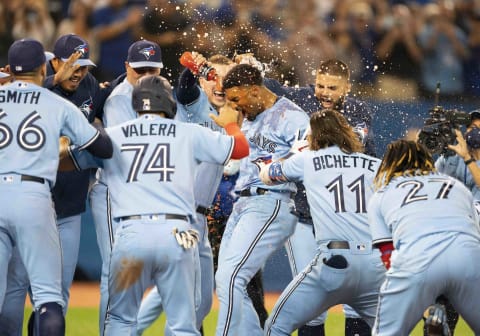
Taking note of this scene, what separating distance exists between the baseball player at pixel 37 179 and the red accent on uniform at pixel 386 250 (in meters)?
1.60

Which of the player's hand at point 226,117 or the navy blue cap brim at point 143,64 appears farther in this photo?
the navy blue cap brim at point 143,64

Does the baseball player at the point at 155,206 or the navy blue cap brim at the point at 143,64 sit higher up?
the navy blue cap brim at the point at 143,64

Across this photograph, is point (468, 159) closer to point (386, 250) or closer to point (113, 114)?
point (386, 250)

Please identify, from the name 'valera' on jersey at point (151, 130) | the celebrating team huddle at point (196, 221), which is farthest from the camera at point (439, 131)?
the name 'valera' on jersey at point (151, 130)

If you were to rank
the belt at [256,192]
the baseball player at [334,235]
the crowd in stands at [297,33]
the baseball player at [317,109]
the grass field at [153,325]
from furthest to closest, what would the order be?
the crowd in stands at [297,33] < the grass field at [153,325] < the baseball player at [317,109] < the belt at [256,192] < the baseball player at [334,235]

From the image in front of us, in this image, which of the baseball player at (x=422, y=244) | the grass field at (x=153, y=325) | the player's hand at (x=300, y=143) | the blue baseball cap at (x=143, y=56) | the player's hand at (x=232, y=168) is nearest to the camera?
the baseball player at (x=422, y=244)

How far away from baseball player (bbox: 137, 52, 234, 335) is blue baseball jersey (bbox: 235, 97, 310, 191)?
0.36 metres

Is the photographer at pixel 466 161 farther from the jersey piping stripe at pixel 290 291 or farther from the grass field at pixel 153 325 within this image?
the jersey piping stripe at pixel 290 291

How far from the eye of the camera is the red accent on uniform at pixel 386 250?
548cm

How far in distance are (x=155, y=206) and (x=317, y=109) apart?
233 centimetres

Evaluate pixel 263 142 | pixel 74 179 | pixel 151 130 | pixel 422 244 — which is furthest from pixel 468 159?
pixel 74 179

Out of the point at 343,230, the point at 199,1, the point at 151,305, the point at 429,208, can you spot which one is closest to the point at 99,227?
the point at 151,305

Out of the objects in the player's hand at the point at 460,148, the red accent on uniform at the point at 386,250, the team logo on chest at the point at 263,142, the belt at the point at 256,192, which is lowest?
the belt at the point at 256,192

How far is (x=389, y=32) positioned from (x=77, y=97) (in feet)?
22.0
